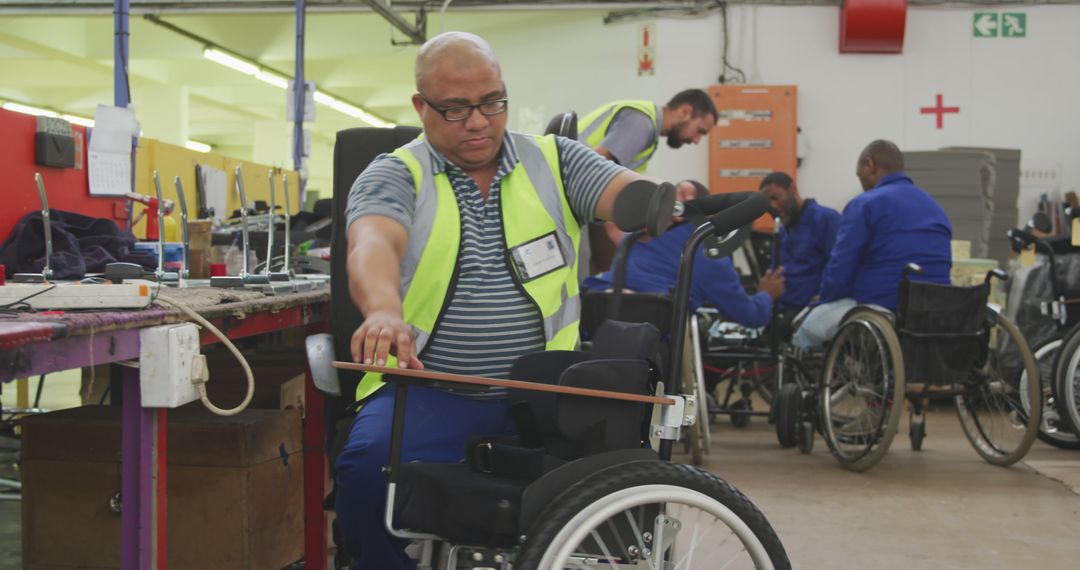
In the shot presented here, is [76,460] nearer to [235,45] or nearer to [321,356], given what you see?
[321,356]

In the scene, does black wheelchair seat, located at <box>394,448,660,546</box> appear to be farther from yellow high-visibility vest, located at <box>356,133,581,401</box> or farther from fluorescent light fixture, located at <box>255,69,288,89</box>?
fluorescent light fixture, located at <box>255,69,288,89</box>

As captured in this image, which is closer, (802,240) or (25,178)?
(25,178)

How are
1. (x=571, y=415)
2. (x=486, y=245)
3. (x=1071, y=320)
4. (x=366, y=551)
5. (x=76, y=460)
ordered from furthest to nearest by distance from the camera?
1. (x=1071, y=320)
2. (x=76, y=460)
3. (x=486, y=245)
4. (x=366, y=551)
5. (x=571, y=415)

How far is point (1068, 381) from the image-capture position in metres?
3.93

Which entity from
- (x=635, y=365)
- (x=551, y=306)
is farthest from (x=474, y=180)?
(x=635, y=365)

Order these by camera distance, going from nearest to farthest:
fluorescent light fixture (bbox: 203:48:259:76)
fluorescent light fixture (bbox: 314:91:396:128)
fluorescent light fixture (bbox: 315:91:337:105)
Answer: fluorescent light fixture (bbox: 203:48:259:76) < fluorescent light fixture (bbox: 315:91:337:105) < fluorescent light fixture (bbox: 314:91:396:128)

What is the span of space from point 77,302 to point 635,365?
0.75 metres

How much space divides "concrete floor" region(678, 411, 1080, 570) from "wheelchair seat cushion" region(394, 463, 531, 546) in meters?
1.50

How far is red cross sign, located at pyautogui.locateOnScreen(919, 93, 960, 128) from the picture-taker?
679 cm

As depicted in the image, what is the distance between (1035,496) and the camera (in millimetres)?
3486

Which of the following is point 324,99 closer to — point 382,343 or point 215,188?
point 215,188

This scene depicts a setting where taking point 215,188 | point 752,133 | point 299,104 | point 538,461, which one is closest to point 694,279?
point 215,188

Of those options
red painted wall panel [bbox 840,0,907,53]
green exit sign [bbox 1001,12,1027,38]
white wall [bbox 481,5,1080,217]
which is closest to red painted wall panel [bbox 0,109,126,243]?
white wall [bbox 481,5,1080,217]

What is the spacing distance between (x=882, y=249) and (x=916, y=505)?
1.01 meters
